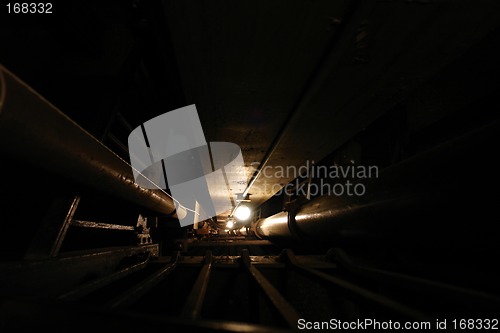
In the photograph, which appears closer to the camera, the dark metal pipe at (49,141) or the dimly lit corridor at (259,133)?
the dark metal pipe at (49,141)

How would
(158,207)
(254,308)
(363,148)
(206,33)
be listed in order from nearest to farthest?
(206,33) → (254,308) → (158,207) → (363,148)

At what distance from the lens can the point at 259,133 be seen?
2.91 meters

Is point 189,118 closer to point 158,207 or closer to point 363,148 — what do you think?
point 158,207

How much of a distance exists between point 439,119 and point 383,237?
1631 mm

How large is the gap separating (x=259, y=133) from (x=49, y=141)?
2244 millimetres

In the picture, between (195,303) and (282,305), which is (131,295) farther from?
(282,305)

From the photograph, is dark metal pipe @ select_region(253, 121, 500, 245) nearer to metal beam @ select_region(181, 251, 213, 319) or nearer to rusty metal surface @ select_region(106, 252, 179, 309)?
metal beam @ select_region(181, 251, 213, 319)

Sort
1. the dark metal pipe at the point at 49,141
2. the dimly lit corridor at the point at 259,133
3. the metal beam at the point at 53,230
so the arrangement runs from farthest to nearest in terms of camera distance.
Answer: the metal beam at the point at 53,230 → the dimly lit corridor at the point at 259,133 → the dark metal pipe at the point at 49,141

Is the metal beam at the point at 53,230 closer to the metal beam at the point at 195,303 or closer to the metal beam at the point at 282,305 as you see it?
the metal beam at the point at 195,303

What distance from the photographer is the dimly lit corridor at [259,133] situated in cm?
86

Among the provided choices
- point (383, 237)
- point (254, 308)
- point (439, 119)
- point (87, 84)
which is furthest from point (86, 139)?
point (439, 119)

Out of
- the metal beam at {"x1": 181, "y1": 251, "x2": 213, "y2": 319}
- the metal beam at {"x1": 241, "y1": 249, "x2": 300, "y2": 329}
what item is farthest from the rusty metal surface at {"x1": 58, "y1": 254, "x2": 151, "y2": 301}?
the metal beam at {"x1": 241, "y1": 249, "x2": 300, "y2": 329}

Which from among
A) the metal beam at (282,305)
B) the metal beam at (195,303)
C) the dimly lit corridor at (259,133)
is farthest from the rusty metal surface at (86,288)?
the metal beam at (282,305)

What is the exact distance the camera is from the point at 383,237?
52.9 inches
